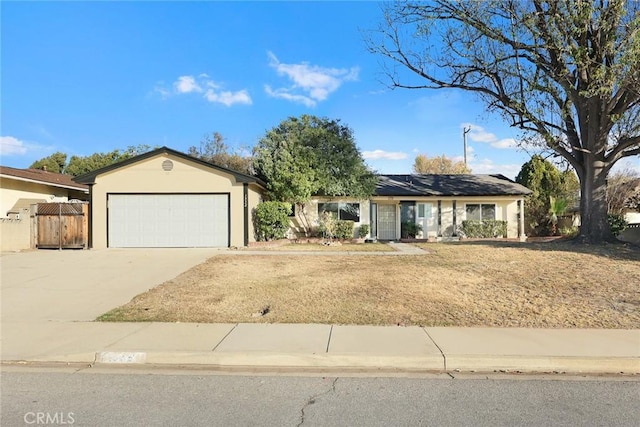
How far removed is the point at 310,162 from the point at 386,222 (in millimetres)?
6428

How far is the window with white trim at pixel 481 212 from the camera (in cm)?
2364

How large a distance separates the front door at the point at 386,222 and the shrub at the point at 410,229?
23.9 inches

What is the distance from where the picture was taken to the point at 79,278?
1094cm

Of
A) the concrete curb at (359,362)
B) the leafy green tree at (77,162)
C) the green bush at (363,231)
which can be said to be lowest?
the concrete curb at (359,362)

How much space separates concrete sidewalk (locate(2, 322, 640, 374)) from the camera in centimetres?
527

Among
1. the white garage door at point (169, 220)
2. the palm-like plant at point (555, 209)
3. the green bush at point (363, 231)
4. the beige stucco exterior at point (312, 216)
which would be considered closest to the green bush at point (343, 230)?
the green bush at point (363, 231)

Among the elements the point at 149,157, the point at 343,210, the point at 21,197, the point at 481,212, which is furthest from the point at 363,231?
the point at 21,197

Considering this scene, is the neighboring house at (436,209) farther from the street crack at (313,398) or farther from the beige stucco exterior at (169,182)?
the street crack at (313,398)

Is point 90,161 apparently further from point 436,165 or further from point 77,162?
point 436,165

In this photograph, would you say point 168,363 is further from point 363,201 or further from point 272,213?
point 363,201

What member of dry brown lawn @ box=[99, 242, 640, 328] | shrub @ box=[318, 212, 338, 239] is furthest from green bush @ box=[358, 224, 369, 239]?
dry brown lawn @ box=[99, 242, 640, 328]

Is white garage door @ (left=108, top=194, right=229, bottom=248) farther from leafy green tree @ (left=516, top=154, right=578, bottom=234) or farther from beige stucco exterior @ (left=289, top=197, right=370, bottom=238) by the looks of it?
leafy green tree @ (left=516, top=154, right=578, bottom=234)

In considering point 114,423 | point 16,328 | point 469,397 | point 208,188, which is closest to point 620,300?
point 469,397

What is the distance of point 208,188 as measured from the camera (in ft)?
57.7
